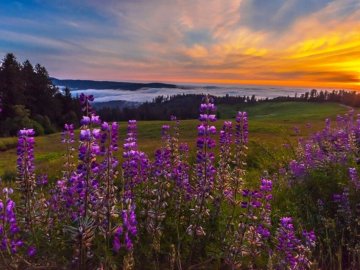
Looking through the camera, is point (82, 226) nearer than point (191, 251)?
Yes

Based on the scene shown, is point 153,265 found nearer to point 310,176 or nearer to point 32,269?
point 32,269

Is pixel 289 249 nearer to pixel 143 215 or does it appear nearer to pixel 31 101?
pixel 143 215

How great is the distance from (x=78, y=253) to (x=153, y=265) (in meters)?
1.10

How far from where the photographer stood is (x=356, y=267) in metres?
5.23

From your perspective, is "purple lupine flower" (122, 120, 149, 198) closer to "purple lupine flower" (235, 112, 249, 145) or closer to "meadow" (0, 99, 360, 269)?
"meadow" (0, 99, 360, 269)

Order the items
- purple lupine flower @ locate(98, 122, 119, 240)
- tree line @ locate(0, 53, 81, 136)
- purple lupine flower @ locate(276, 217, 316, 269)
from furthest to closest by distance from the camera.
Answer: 1. tree line @ locate(0, 53, 81, 136)
2. purple lupine flower @ locate(276, 217, 316, 269)
3. purple lupine flower @ locate(98, 122, 119, 240)

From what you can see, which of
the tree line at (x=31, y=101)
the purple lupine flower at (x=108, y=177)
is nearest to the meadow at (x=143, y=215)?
the purple lupine flower at (x=108, y=177)

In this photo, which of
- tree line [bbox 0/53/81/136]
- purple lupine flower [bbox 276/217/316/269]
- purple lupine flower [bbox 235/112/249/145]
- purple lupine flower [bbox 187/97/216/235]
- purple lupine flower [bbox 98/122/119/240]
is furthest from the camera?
tree line [bbox 0/53/81/136]

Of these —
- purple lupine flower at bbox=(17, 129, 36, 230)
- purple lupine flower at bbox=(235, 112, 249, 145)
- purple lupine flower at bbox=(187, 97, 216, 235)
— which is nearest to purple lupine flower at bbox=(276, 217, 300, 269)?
purple lupine flower at bbox=(187, 97, 216, 235)

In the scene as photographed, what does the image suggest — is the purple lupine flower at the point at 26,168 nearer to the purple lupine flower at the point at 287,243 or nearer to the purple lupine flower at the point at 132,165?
the purple lupine flower at the point at 132,165

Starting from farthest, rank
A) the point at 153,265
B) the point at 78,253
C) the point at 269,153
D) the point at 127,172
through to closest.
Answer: the point at 269,153
the point at 127,172
the point at 153,265
the point at 78,253

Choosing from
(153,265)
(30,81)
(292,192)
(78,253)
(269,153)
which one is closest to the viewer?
(78,253)

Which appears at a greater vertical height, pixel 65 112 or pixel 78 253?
pixel 78 253

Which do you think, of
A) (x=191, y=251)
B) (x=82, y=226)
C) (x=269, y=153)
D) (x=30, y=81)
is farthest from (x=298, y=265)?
(x=30, y=81)
